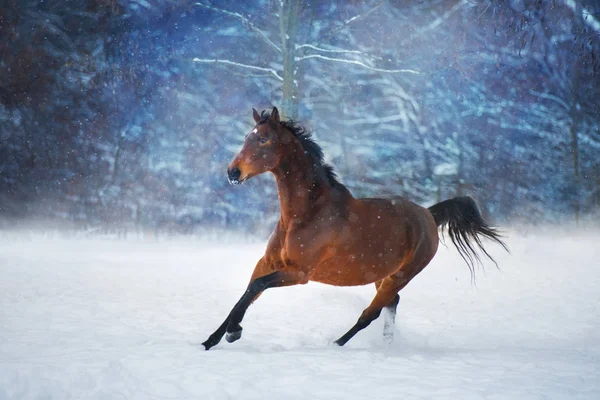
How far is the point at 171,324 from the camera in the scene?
5844 millimetres

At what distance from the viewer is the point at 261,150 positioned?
4.30 meters

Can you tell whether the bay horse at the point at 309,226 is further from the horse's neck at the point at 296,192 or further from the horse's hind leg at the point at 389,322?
the horse's hind leg at the point at 389,322

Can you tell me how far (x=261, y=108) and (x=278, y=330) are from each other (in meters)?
8.48

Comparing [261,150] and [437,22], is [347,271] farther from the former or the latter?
[437,22]

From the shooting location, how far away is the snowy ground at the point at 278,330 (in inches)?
125

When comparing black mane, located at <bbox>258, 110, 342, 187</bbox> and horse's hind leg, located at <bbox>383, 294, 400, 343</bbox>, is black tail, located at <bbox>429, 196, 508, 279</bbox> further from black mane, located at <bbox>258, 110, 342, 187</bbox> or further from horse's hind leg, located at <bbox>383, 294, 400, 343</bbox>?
black mane, located at <bbox>258, 110, 342, 187</bbox>

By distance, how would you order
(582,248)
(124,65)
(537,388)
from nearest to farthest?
(537,388)
(582,248)
(124,65)

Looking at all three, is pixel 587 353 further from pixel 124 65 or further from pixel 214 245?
pixel 124 65

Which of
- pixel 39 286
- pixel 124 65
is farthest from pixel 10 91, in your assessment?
pixel 39 286

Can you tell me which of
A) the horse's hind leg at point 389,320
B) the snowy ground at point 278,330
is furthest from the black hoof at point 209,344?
the horse's hind leg at point 389,320

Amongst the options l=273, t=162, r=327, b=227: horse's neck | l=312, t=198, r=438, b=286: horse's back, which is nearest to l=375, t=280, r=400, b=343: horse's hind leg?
l=312, t=198, r=438, b=286: horse's back

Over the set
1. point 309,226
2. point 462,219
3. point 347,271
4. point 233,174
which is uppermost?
point 233,174

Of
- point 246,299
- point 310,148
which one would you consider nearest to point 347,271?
point 246,299

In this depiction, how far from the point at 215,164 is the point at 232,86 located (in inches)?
78.5
